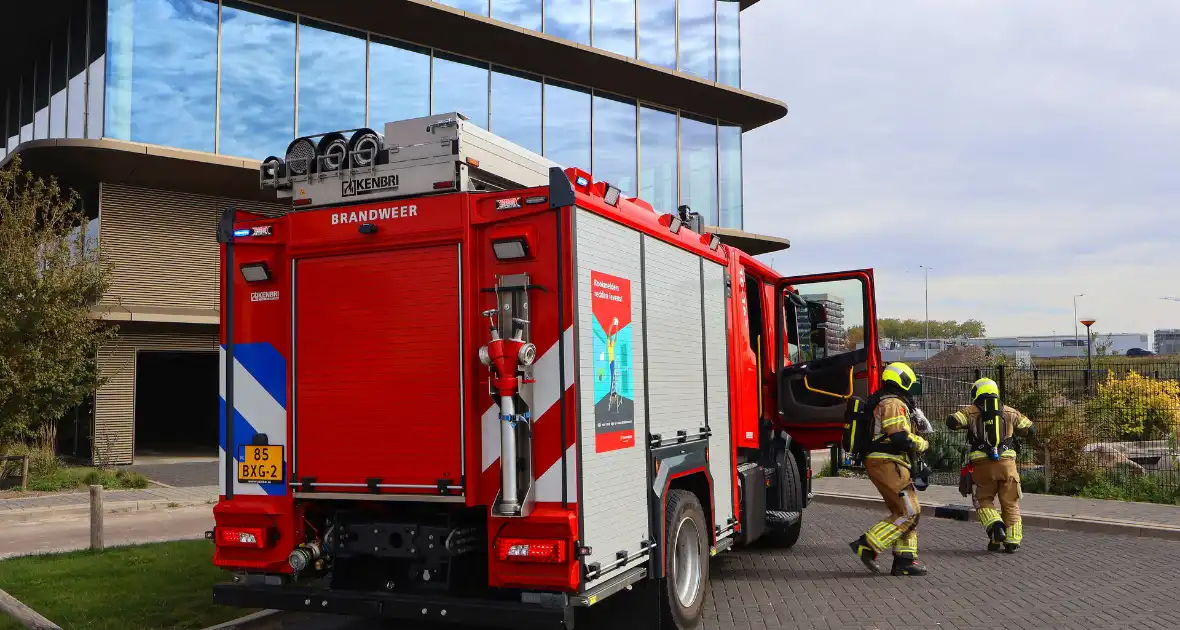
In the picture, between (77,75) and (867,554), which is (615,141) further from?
(867,554)

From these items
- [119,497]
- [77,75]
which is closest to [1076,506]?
[119,497]

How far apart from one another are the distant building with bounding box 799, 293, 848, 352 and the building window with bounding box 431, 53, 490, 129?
15.0 meters

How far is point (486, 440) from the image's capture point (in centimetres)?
527

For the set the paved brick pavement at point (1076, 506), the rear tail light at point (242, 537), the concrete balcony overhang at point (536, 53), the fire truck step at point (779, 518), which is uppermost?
the concrete balcony overhang at point (536, 53)

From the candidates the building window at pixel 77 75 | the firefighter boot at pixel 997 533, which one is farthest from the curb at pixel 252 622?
the building window at pixel 77 75

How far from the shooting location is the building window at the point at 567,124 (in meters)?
25.6

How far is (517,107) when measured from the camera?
25.0 meters

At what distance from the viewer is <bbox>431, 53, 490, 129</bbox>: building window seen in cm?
2347

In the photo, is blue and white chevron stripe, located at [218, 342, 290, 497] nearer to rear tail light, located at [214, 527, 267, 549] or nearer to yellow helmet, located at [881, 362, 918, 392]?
rear tail light, located at [214, 527, 267, 549]

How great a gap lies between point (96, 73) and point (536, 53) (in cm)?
1021

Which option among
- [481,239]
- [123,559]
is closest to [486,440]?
[481,239]

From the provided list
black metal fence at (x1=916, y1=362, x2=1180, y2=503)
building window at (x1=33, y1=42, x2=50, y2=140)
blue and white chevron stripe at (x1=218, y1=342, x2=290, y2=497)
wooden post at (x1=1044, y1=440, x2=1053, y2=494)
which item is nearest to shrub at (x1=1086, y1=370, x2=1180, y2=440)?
black metal fence at (x1=916, y1=362, x2=1180, y2=503)

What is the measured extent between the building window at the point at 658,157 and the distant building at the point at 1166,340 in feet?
313

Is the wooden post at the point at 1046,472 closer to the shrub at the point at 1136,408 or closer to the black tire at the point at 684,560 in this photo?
the shrub at the point at 1136,408
